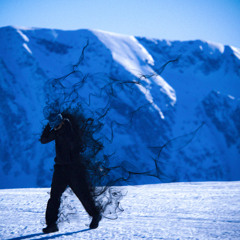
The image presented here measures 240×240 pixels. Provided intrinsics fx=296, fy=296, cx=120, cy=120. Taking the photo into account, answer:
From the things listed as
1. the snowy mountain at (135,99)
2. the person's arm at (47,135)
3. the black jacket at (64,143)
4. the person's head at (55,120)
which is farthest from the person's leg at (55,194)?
the snowy mountain at (135,99)

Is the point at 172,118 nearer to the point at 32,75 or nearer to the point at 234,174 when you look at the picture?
the point at 234,174

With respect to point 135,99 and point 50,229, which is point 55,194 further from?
point 135,99

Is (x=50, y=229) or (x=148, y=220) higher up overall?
(x=50, y=229)

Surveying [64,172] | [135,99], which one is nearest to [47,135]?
[64,172]

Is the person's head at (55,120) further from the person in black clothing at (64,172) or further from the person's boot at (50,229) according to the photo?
the person's boot at (50,229)

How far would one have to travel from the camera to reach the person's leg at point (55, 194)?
339 centimetres

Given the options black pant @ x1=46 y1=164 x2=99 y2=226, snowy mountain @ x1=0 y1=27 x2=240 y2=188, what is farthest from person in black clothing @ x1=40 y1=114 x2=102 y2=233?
snowy mountain @ x1=0 y1=27 x2=240 y2=188

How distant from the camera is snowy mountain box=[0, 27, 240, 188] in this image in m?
39.4

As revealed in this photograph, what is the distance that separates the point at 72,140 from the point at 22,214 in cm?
186

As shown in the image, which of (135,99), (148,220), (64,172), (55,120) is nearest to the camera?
(55,120)

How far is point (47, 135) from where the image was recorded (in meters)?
3.37

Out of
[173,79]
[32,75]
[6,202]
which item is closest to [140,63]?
[173,79]

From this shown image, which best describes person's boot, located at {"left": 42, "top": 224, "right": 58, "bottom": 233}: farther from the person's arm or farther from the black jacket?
the person's arm

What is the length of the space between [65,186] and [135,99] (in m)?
40.9
